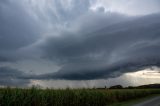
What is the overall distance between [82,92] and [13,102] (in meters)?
14.2

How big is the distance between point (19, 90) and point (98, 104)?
1806cm

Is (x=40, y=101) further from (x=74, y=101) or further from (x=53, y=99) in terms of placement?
(x=74, y=101)

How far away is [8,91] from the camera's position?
81.5 ft

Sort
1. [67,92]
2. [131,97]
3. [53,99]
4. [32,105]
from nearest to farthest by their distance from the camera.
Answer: [32,105] < [53,99] < [67,92] < [131,97]

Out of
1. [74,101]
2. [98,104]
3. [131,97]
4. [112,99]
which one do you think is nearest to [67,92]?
[74,101]

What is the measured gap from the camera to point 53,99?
103ft

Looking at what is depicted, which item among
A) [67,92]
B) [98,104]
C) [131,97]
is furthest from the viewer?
[131,97]

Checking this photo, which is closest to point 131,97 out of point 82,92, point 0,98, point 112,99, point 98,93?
point 112,99

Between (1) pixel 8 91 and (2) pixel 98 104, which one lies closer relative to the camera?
(1) pixel 8 91

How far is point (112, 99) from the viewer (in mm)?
49375

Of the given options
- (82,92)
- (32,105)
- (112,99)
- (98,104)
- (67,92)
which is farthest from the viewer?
(112,99)

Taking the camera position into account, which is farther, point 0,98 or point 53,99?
point 53,99

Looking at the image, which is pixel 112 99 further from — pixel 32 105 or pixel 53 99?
pixel 32 105

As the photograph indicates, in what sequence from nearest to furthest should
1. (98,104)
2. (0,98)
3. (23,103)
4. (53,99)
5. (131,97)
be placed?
(0,98) → (23,103) → (53,99) → (98,104) → (131,97)
